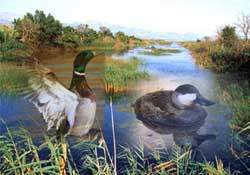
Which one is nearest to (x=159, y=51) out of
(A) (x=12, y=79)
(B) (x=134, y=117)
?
(B) (x=134, y=117)

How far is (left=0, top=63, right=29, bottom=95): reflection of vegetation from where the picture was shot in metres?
2.65

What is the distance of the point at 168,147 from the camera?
2641 millimetres

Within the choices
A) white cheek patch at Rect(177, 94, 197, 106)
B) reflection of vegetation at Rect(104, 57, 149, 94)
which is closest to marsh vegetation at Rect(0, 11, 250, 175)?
reflection of vegetation at Rect(104, 57, 149, 94)

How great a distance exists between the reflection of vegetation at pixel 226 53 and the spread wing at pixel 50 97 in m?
1.06

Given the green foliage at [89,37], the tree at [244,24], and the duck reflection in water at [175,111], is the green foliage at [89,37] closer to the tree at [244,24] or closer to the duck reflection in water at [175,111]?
the duck reflection in water at [175,111]

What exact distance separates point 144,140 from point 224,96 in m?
0.68

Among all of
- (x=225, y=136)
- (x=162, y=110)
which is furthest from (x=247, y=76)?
(x=162, y=110)

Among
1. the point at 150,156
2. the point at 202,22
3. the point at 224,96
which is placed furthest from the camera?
the point at 202,22

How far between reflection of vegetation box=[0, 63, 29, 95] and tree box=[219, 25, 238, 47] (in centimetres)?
152

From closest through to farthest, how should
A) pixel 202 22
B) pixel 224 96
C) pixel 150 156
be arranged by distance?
1. pixel 150 156
2. pixel 224 96
3. pixel 202 22

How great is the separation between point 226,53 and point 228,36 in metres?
0.14

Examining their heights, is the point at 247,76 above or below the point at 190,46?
below

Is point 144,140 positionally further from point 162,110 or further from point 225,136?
point 225,136

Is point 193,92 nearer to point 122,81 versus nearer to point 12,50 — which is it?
point 122,81
